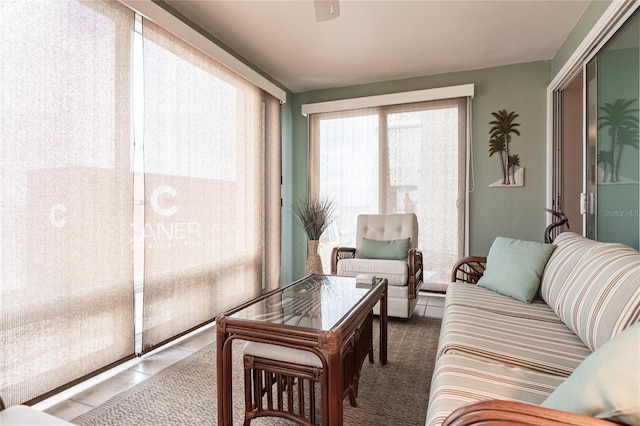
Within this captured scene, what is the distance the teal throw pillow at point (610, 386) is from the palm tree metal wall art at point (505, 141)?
3.55m

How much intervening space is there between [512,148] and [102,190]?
4005mm

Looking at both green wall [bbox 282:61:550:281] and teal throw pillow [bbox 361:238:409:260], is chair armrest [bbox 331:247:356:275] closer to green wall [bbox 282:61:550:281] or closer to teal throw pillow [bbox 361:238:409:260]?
teal throw pillow [bbox 361:238:409:260]

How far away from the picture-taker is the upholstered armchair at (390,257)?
316 cm

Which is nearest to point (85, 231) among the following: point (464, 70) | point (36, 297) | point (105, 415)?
point (36, 297)

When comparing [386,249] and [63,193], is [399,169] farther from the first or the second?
[63,193]

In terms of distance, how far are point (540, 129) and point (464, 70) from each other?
1.08 m

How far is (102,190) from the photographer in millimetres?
2176

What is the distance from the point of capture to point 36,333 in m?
1.84

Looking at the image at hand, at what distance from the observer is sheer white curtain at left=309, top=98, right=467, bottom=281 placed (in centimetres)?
419

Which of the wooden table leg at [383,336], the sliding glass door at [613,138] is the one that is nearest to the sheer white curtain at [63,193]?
the wooden table leg at [383,336]

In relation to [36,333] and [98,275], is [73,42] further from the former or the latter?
[36,333]

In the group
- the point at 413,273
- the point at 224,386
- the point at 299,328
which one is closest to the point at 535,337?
the point at 299,328

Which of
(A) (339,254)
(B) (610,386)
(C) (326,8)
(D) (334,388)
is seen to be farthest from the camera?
(A) (339,254)

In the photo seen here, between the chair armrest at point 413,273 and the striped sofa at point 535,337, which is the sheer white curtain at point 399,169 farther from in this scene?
the striped sofa at point 535,337
